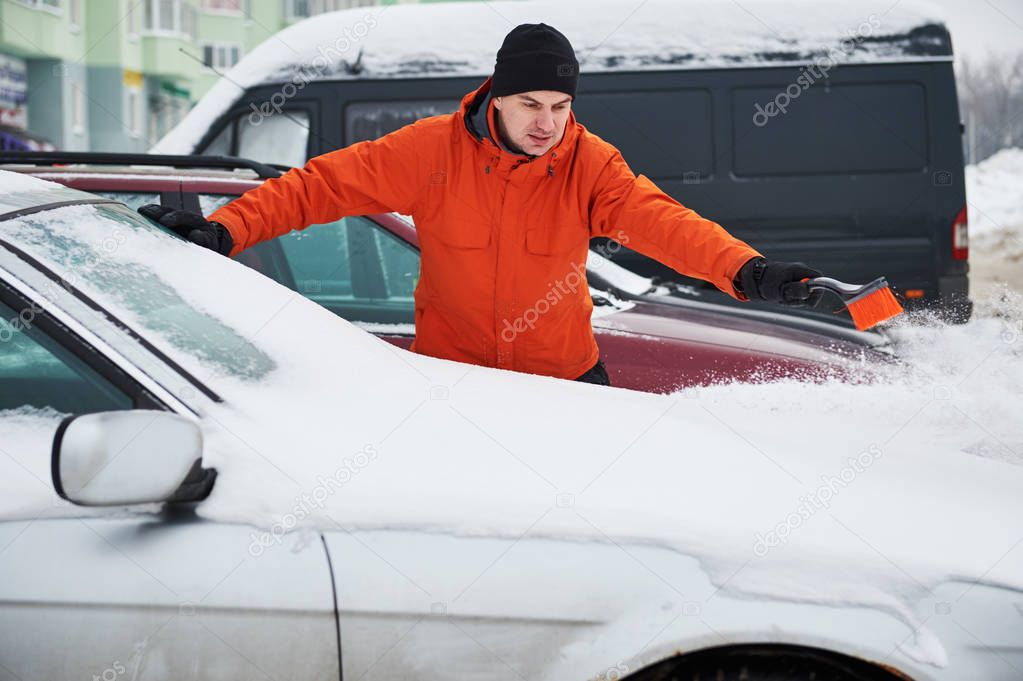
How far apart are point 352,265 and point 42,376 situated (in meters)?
2.39

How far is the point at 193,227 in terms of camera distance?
8.53 feet

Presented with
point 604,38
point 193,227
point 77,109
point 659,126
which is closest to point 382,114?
point 604,38

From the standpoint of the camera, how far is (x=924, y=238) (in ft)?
23.3

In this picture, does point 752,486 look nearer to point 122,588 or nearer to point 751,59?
point 122,588

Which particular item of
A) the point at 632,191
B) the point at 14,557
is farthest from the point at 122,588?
the point at 632,191

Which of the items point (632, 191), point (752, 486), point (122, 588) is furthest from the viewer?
point (632, 191)

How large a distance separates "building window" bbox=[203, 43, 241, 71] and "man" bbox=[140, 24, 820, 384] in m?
40.0

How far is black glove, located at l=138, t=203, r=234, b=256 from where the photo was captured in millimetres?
2562

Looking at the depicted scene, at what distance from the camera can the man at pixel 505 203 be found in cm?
283

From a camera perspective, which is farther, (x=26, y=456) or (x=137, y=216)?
(x=137, y=216)

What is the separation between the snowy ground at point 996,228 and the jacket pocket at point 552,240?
3467 millimetres

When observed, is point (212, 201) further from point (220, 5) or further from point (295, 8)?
point (295, 8)

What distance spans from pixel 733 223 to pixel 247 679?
5955 millimetres

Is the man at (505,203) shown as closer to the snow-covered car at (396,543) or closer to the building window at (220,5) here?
the snow-covered car at (396,543)
